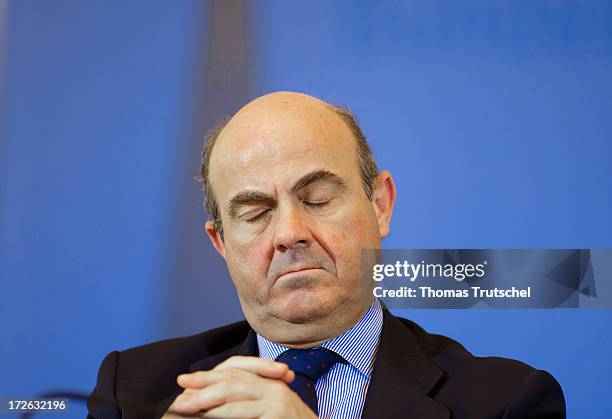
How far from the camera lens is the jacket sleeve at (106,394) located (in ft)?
5.88

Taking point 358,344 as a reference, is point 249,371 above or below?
below

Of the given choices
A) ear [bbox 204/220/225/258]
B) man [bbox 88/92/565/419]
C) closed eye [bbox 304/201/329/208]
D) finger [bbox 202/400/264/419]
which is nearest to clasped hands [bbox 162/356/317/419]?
finger [bbox 202/400/264/419]

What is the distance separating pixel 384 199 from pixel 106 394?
2.28ft

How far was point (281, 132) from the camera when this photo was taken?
1688 millimetres

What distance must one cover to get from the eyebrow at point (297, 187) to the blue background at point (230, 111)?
239mm

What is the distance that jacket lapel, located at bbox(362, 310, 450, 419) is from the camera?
5.25 feet

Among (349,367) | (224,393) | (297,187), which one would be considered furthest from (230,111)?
(224,393)

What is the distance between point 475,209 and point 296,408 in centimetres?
67

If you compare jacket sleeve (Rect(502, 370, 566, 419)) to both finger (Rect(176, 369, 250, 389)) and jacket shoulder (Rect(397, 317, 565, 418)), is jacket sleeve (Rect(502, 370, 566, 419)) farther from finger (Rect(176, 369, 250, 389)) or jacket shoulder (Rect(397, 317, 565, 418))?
finger (Rect(176, 369, 250, 389))

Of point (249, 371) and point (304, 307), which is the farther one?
point (304, 307)

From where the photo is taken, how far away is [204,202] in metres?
1.93

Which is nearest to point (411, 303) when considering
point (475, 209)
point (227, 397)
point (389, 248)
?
point (389, 248)

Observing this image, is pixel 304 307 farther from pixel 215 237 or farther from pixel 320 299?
pixel 215 237

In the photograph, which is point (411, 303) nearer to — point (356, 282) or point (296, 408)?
point (356, 282)
